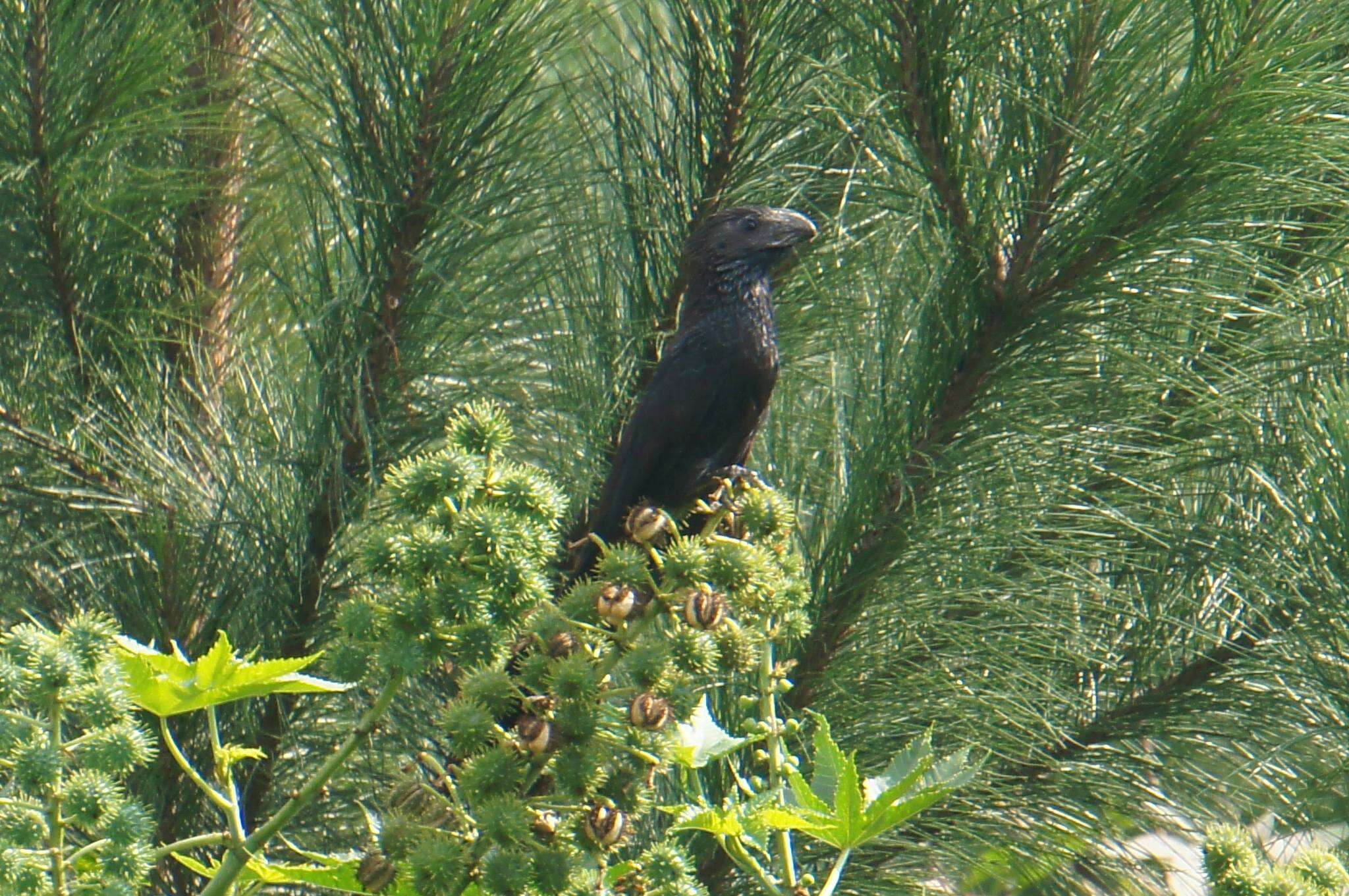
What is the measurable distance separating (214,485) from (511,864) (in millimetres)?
1193

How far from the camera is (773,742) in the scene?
2.97ft

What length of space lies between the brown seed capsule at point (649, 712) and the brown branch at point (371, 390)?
0.89m

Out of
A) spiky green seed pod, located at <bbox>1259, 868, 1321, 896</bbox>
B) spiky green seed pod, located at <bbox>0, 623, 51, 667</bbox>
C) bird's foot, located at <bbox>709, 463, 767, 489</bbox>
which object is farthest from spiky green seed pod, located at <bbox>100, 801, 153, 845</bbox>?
bird's foot, located at <bbox>709, 463, 767, 489</bbox>

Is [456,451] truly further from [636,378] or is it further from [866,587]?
[636,378]

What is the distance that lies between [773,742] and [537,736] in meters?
0.18

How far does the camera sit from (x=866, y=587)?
1.62m

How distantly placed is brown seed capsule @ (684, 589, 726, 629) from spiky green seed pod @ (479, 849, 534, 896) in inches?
6.2

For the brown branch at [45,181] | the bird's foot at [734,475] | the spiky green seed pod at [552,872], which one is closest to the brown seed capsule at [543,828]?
the spiky green seed pod at [552,872]

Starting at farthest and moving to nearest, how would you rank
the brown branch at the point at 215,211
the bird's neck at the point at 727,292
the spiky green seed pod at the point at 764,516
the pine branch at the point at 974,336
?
the brown branch at the point at 215,211
the bird's neck at the point at 727,292
the pine branch at the point at 974,336
the spiky green seed pod at the point at 764,516

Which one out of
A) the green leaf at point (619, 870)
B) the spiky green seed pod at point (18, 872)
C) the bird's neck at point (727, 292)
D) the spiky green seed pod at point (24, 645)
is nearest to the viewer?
the spiky green seed pod at point (18, 872)

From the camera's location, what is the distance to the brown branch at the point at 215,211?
2.12m

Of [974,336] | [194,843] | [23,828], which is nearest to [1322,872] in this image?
[194,843]

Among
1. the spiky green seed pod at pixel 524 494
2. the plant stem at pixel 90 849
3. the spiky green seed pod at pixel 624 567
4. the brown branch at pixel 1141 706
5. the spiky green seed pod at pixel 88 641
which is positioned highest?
the spiky green seed pod at pixel 88 641

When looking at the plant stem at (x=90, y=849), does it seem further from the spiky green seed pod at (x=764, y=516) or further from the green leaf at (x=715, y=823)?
the spiky green seed pod at (x=764, y=516)
